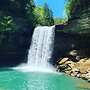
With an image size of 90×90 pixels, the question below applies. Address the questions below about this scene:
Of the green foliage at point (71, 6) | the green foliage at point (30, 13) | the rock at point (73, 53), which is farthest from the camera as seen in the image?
the green foliage at point (30, 13)

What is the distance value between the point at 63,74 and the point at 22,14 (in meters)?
20.4

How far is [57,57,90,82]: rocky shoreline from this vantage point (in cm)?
4242

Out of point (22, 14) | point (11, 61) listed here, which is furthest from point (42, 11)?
point (11, 61)

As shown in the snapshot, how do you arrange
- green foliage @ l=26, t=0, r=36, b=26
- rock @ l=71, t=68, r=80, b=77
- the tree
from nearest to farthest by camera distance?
rock @ l=71, t=68, r=80, b=77
green foliage @ l=26, t=0, r=36, b=26
the tree

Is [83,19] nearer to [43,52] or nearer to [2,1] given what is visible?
[43,52]

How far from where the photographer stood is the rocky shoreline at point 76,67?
4242 centimetres

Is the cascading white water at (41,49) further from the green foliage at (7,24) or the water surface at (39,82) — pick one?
the water surface at (39,82)

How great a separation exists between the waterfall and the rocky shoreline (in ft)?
12.0

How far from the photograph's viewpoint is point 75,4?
56.7 meters

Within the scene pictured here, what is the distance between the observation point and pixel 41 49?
56.9 meters

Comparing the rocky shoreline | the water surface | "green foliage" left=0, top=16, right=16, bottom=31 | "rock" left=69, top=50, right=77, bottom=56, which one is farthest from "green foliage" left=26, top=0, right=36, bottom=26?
the water surface

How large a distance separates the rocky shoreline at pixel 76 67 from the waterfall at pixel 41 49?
3654 mm

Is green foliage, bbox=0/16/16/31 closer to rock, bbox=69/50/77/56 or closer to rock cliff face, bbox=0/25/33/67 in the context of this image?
rock cliff face, bbox=0/25/33/67

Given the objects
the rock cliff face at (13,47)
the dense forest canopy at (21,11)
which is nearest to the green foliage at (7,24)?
the dense forest canopy at (21,11)
